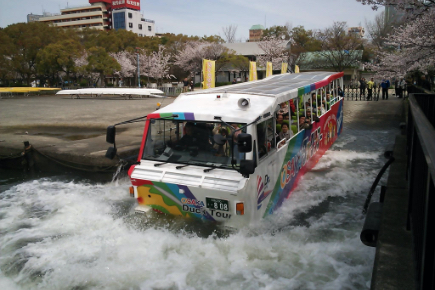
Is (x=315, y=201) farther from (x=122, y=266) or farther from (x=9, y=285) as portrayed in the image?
(x=9, y=285)

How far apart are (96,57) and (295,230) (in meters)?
46.5

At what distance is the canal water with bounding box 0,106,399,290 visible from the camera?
5.29 metres

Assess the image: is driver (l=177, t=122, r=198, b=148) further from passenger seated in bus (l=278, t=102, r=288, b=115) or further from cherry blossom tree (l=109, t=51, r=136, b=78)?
cherry blossom tree (l=109, t=51, r=136, b=78)

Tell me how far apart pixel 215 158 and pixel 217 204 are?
0.79m

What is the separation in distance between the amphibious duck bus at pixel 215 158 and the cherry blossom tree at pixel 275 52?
146 ft

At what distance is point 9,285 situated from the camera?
530 cm

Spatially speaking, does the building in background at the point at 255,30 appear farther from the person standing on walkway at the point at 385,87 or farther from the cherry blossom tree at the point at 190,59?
the person standing on walkway at the point at 385,87

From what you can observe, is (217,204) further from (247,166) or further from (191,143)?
(191,143)

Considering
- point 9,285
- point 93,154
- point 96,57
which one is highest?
point 96,57

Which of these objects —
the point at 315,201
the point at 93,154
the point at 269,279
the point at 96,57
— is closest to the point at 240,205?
the point at 269,279

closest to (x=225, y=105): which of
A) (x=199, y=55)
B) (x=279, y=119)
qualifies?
(x=279, y=119)

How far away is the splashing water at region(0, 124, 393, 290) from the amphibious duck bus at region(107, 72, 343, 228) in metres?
0.43

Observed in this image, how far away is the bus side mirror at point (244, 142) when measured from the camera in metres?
5.04

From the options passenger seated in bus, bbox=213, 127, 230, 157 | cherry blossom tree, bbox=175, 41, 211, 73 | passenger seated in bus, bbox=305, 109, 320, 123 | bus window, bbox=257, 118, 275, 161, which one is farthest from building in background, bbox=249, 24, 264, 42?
passenger seated in bus, bbox=213, 127, 230, 157
